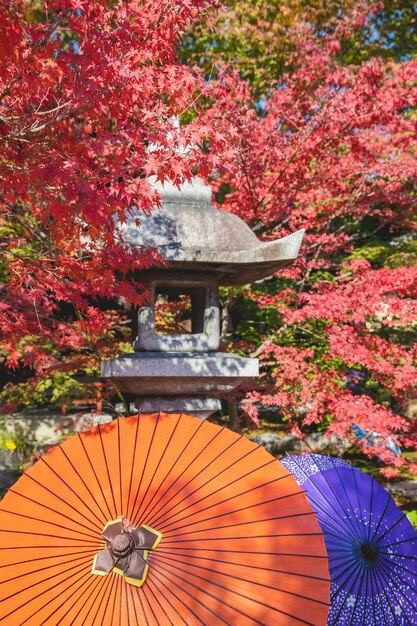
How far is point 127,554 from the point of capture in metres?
1.61

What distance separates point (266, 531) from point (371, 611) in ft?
2.65

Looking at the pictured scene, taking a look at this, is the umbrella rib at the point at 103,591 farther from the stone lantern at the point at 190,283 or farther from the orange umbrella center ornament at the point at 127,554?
the stone lantern at the point at 190,283

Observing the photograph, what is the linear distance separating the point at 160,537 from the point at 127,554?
5.3 inches

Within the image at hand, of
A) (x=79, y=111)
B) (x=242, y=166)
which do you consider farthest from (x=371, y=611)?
(x=242, y=166)

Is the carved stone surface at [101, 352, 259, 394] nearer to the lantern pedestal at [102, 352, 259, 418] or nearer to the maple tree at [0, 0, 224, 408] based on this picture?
the lantern pedestal at [102, 352, 259, 418]

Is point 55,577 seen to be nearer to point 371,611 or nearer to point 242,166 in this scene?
point 371,611

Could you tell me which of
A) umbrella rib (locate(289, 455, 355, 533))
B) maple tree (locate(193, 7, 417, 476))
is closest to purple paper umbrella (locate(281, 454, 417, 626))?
umbrella rib (locate(289, 455, 355, 533))

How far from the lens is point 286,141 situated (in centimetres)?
632

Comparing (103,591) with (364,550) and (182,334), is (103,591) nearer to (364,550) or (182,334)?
(364,550)

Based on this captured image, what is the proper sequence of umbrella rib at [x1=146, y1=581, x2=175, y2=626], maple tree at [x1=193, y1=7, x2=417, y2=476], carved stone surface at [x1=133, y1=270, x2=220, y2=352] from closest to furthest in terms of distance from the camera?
umbrella rib at [x1=146, y1=581, x2=175, y2=626], carved stone surface at [x1=133, y1=270, x2=220, y2=352], maple tree at [x1=193, y1=7, x2=417, y2=476]

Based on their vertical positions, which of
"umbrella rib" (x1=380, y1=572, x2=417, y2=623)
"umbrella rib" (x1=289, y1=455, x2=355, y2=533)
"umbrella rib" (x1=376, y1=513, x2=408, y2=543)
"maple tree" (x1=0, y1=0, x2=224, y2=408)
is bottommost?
"umbrella rib" (x1=380, y1=572, x2=417, y2=623)

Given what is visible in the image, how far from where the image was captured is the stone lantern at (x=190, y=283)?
3.73 metres

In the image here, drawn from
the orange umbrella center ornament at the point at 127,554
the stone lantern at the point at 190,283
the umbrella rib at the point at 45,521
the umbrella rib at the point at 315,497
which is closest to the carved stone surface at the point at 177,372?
the stone lantern at the point at 190,283

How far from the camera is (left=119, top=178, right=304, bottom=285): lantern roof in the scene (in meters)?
3.70
